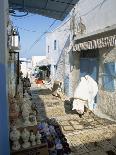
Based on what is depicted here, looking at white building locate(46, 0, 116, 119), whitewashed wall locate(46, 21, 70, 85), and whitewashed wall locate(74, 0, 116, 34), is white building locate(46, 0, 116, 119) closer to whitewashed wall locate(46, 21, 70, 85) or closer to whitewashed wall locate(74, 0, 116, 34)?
whitewashed wall locate(74, 0, 116, 34)

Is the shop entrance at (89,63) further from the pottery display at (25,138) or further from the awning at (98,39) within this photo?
the pottery display at (25,138)

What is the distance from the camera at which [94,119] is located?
30.6 ft

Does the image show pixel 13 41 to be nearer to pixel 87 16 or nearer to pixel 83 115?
pixel 83 115

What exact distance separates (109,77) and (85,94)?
4.18 feet

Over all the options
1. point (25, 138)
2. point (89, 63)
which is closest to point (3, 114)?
point (25, 138)

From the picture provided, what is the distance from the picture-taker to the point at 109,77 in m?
9.43

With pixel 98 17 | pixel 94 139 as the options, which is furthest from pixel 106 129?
pixel 98 17

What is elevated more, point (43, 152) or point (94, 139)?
point (43, 152)

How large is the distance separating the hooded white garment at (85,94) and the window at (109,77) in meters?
0.60

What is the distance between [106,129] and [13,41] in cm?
426

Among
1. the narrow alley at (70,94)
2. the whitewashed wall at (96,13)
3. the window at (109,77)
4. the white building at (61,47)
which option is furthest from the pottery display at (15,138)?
the white building at (61,47)

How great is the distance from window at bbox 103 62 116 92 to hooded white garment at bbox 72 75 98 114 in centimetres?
60

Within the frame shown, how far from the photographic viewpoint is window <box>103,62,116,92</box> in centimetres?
908

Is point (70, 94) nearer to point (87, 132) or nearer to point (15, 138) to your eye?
point (87, 132)
